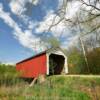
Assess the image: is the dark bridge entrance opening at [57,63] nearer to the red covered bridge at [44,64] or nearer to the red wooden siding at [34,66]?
the red covered bridge at [44,64]

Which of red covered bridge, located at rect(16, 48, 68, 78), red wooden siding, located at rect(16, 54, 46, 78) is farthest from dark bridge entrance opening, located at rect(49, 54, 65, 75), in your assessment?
red wooden siding, located at rect(16, 54, 46, 78)

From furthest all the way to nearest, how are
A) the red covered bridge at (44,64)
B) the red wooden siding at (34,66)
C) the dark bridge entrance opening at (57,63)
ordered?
the dark bridge entrance opening at (57,63) < the red wooden siding at (34,66) < the red covered bridge at (44,64)

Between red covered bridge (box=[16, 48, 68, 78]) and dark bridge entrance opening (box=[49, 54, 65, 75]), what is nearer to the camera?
red covered bridge (box=[16, 48, 68, 78])

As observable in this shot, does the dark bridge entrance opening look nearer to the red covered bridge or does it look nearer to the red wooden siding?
the red covered bridge

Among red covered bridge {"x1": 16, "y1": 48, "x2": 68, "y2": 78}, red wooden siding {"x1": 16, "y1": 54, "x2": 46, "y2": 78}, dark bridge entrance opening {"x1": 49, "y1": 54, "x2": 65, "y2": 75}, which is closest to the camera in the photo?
red covered bridge {"x1": 16, "y1": 48, "x2": 68, "y2": 78}

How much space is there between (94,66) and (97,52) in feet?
5.66

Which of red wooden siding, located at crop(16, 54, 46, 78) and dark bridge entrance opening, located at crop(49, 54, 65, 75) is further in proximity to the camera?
dark bridge entrance opening, located at crop(49, 54, 65, 75)

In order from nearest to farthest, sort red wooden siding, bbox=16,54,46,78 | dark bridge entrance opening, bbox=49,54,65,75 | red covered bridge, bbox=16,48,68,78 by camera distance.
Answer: red covered bridge, bbox=16,48,68,78 < red wooden siding, bbox=16,54,46,78 < dark bridge entrance opening, bbox=49,54,65,75

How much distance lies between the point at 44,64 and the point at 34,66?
183 centimetres

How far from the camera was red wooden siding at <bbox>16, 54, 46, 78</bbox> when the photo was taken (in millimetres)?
18719

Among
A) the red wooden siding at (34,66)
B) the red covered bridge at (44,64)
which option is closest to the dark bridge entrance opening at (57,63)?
the red covered bridge at (44,64)

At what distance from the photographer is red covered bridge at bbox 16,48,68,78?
1853cm

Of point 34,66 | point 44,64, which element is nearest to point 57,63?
point 34,66

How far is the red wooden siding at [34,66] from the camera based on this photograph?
18.7m
